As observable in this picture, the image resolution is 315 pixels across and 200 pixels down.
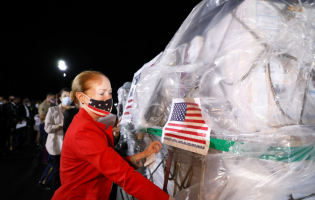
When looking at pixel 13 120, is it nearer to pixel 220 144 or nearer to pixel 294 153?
pixel 220 144

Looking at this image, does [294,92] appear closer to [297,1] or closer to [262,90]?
[262,90]

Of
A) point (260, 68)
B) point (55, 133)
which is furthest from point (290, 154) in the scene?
Answer: point (55, 133)

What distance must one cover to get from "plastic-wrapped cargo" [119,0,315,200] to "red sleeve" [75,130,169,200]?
0.33 m

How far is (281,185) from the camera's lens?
32.9 inches

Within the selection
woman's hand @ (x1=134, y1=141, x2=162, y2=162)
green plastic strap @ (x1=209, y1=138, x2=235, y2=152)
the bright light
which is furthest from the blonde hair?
the bright light

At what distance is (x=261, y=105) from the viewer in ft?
3.09

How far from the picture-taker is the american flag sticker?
107 centimetres

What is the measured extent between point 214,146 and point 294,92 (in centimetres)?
47

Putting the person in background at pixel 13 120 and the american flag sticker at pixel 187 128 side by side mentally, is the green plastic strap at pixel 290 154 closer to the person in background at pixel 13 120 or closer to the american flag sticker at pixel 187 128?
the american flag sticker at pixel 187 128

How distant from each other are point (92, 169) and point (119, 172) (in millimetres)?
286

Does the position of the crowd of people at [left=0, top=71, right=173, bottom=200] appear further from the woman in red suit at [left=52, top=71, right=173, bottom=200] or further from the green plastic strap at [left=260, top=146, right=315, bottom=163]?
the green plastic strap at [left=260, top=146, right=315, bottom=163]

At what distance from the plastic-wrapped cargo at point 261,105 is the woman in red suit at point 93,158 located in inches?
14.1

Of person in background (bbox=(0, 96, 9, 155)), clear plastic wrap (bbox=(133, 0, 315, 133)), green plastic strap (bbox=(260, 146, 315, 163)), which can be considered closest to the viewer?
green plastic strap (bbox=(260, 146, 315, 163))

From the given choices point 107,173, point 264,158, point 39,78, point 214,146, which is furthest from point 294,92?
point 39,78
